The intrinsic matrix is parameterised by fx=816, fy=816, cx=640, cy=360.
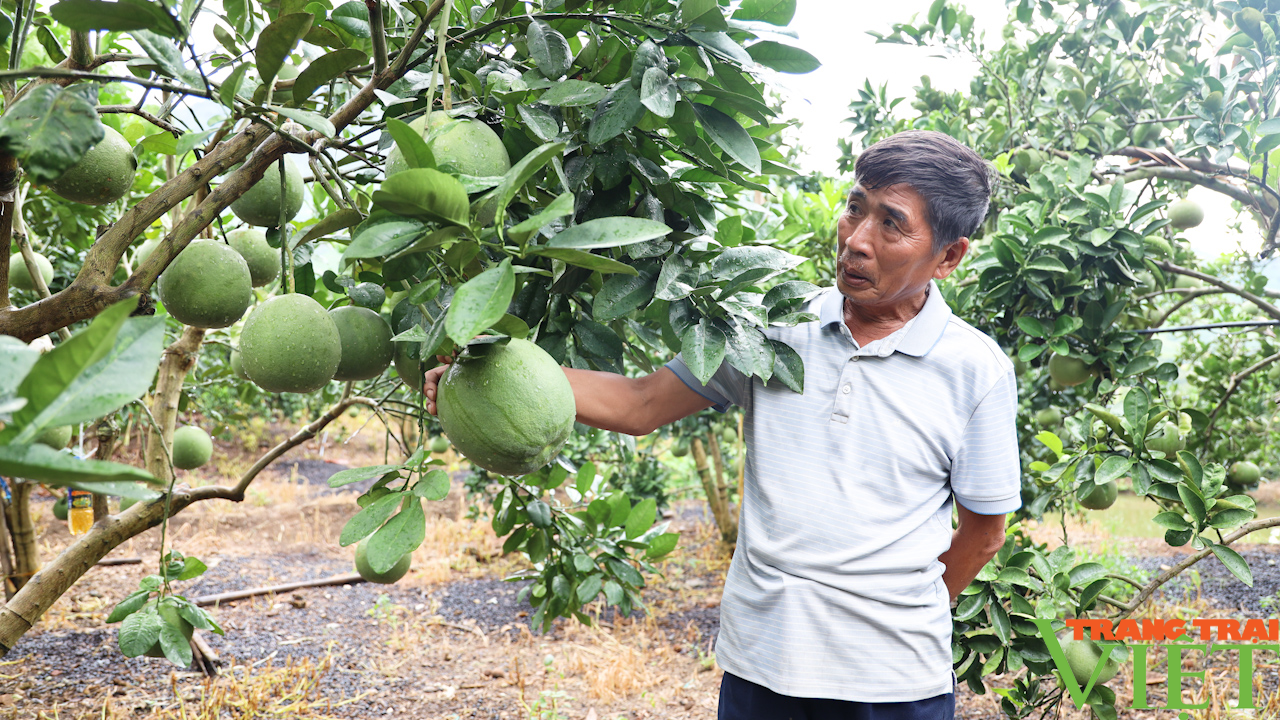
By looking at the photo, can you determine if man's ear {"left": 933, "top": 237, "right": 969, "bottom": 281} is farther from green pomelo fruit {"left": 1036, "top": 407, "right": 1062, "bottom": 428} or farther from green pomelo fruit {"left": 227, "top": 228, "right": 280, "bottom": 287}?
green pomelo fruit {"left": 1036, "top": 407, "right": 1062, "bottom": 428}

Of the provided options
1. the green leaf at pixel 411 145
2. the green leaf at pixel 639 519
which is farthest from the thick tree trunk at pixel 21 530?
the green leaf at pixel 411 145

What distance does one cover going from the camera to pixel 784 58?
105 cm

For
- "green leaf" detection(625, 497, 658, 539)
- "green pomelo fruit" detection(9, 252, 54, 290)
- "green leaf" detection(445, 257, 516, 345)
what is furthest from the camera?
"green leaf" detection(625, 497, 658, 539)

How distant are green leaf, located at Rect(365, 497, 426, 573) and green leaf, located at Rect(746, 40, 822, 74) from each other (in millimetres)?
696

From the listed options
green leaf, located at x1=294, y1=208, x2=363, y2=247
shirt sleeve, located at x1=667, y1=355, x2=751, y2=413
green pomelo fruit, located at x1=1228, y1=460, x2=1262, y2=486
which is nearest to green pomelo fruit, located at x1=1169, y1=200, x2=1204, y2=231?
green pomelo fruit, located at x1=1228, y1=460, x2=1262, y2=486

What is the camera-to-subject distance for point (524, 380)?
2.86 ft

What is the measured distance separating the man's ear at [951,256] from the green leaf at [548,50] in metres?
0.86

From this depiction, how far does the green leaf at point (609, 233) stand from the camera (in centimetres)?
73

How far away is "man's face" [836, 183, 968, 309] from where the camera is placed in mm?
1440

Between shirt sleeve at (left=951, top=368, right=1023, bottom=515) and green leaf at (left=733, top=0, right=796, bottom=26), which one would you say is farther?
shirt sleeve at (left=951, top=368, right=1023, bottom=515)

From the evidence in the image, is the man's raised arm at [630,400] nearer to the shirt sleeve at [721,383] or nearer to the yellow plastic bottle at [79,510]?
the shirt sleeve at [721,383]

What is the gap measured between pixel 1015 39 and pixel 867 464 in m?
2.94

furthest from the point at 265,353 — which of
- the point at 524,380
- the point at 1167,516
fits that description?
the point at 1167,516

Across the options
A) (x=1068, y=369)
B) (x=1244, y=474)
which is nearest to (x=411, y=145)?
(x=1068, y=369)
